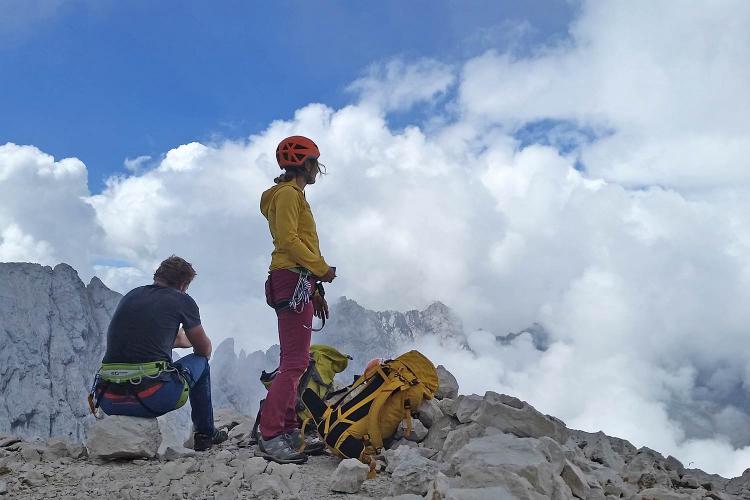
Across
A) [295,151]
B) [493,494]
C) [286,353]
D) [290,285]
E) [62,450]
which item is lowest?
[62,450]

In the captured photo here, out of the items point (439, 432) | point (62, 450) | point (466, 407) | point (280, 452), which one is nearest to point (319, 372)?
point (280, 452)

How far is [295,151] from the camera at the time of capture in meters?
6.75

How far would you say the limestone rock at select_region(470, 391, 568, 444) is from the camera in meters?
6.23

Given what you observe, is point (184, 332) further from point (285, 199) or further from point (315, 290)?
point (285, 199)

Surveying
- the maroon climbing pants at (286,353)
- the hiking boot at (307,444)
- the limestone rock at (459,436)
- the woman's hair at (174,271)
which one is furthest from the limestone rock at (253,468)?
the woman's hair at (174,271)

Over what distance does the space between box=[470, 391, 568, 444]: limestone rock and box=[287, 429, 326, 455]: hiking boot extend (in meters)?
1.80

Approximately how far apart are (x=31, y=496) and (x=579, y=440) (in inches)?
268

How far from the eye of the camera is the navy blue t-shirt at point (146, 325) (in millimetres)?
6566

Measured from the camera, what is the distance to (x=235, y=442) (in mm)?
7777

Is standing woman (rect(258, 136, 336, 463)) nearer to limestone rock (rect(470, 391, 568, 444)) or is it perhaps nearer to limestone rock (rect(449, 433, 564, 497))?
limestone rock (rect(470, 391, 568, 444))

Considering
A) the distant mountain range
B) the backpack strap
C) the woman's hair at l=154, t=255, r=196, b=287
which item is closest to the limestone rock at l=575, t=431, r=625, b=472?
the backpack strap

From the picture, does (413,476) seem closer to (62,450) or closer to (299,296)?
(299,296)

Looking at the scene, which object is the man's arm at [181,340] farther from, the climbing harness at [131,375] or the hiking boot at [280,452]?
the hiking boot at [280,452]

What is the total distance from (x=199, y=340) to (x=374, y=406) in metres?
2.31
